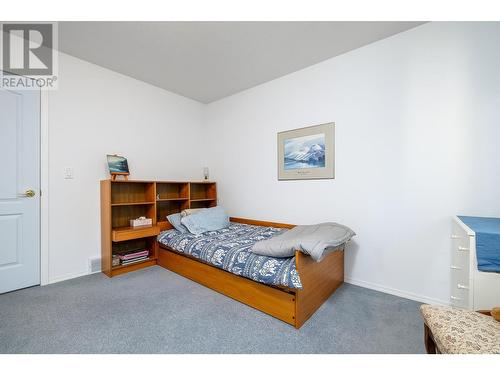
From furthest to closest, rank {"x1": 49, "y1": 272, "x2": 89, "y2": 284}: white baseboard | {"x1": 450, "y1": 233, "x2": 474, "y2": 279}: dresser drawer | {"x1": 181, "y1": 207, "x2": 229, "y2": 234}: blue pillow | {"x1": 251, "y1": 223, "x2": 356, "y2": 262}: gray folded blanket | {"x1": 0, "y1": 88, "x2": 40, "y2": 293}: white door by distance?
1. {"x1": 181, "y1": 207, "x2": 229, "y2": 234}: blue pillow
2. {"x1": 49, "y1": 272, "x2": 89, "y2": 284}: white baseboard
3. {"x1": 0, "y1": 88, "x2": 40, "y2": 293}: white door
4. {"x1": 251, "y1": 223, "x2": 356, "y2": 262}: gray folded blanket
5. {"x1": 450, "y1": 233, "x2": 474, "y2": 279}: dresser drawer

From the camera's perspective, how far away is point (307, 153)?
266 cm

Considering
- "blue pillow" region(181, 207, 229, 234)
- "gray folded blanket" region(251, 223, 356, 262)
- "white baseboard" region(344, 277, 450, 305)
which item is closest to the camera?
"gray folded blanket" region(251, 223, 356, 262)

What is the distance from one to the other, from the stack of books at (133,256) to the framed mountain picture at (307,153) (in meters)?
2.05

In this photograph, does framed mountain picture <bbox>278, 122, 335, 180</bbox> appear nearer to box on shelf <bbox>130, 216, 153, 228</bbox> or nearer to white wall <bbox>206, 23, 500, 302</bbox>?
white wall <bbox>206, 23, 500, 302</bbox>

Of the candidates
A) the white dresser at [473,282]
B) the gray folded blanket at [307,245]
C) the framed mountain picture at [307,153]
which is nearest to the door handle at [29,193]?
the gray folded blanket at [307,245]

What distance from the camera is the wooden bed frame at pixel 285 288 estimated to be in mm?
1609

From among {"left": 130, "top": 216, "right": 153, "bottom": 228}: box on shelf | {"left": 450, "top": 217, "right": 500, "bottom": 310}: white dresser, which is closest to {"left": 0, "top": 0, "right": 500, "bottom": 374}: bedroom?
{"left": 450, "top": 217, "right": 500, "bottom": 310}: white dresser

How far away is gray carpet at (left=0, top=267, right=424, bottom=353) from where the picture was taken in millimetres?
1387

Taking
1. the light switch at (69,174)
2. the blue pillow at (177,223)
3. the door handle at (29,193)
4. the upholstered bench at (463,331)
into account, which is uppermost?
the light switch at (69,174)

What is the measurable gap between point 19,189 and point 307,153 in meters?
3.08

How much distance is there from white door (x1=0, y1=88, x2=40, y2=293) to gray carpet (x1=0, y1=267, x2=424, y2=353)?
0.25 m

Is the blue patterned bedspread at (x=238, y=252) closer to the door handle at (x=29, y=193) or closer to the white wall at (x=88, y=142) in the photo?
the white wall at (x=88, y=142)
